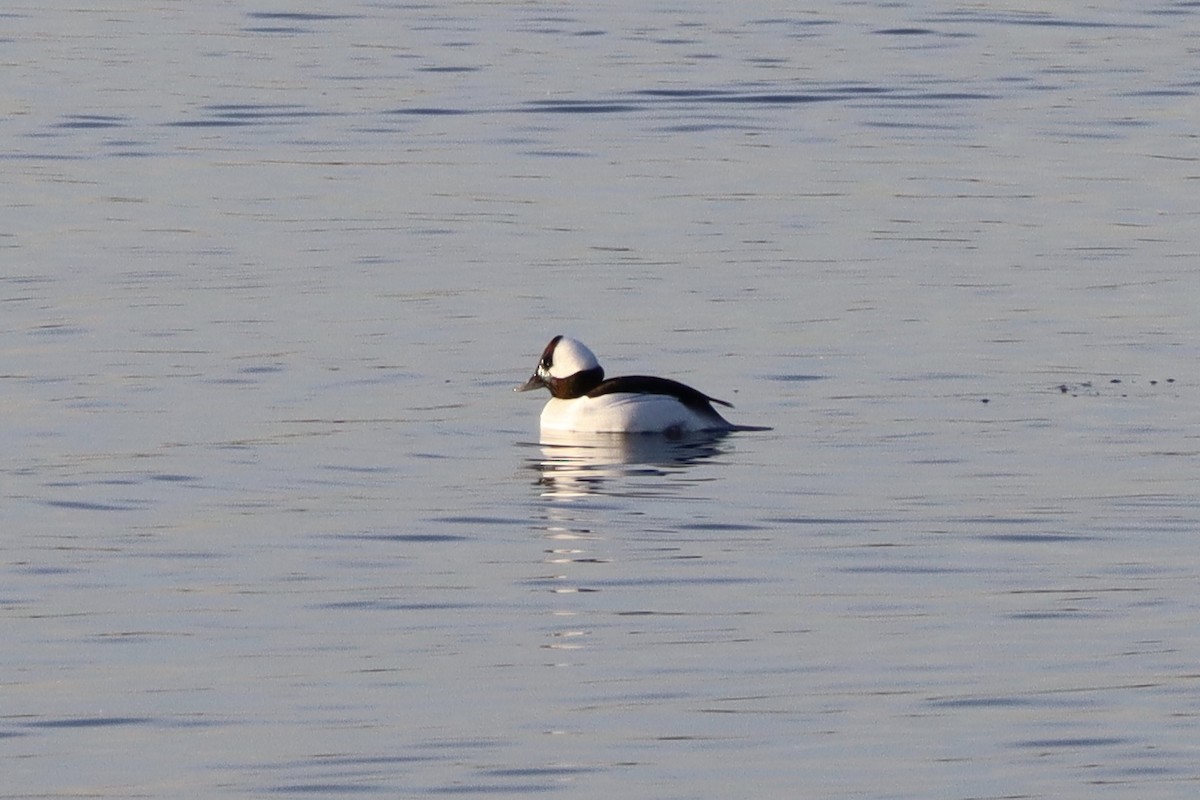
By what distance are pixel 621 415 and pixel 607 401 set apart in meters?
0.11

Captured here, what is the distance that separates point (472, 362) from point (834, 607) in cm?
695

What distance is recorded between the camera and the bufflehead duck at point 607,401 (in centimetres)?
1504

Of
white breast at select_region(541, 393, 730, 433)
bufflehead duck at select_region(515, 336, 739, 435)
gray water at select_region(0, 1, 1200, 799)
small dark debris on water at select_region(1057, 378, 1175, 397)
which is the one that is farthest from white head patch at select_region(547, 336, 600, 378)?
small dark debris on water at select_region(1057, 378, 1175, 397)

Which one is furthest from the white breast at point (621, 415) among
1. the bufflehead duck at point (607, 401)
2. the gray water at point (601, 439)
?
the gray water at point (601, 439)

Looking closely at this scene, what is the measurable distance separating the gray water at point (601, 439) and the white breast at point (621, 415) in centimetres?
26

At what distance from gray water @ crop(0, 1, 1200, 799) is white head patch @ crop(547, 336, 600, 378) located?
40 centimetres

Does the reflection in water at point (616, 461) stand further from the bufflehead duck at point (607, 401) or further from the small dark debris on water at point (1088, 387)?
the small dark debris on water at point (1088, 387)

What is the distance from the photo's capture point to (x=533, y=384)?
15961 mm

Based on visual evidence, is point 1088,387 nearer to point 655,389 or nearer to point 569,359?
point 655,389

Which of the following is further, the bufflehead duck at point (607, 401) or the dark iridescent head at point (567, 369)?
the dark iridescent head at point (567, 369)

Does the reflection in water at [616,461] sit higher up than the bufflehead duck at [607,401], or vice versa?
the bufflehead duck at [607,401]

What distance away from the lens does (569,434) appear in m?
A: 15.4

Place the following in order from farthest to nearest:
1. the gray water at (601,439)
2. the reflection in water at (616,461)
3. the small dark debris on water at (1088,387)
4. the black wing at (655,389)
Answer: the small dark debris on water at (1088,387), the black wing at (655,389), the reflection in water at (616,461), the gray water at (601,439)

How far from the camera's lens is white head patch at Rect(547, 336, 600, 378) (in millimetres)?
15789
